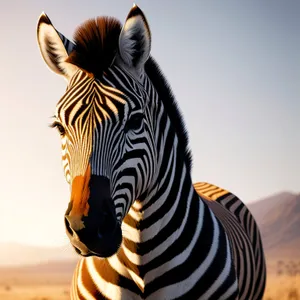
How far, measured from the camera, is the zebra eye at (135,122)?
3789mm

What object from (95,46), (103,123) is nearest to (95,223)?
(103,123)

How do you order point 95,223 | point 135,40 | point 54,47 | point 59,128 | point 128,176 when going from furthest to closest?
point 54,47 < point 135,40 < point 59,128 < point 128,176 < point 95,223

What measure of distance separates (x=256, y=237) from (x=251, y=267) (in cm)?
137

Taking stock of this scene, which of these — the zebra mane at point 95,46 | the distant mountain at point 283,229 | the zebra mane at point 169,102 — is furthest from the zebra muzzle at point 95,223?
the distant mountain at point 283,229

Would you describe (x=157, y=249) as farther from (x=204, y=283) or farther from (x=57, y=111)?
(x=57, y=111)

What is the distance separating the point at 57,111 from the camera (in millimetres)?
3920

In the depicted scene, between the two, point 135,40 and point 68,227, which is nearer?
point 68,227

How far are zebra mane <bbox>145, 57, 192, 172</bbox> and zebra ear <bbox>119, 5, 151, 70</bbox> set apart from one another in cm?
41

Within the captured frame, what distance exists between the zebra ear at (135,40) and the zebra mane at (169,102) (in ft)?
1.35

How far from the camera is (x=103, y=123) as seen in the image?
366 cm

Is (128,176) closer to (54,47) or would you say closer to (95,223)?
(95,223)

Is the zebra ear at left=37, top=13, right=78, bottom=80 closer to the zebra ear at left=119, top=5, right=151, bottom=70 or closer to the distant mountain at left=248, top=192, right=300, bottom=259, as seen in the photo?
the zebra ear at left=119, top=5, right=151, bottom=70

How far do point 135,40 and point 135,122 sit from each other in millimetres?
619

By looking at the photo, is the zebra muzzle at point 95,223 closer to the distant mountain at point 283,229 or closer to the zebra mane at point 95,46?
the zebra mane at point 95,46
